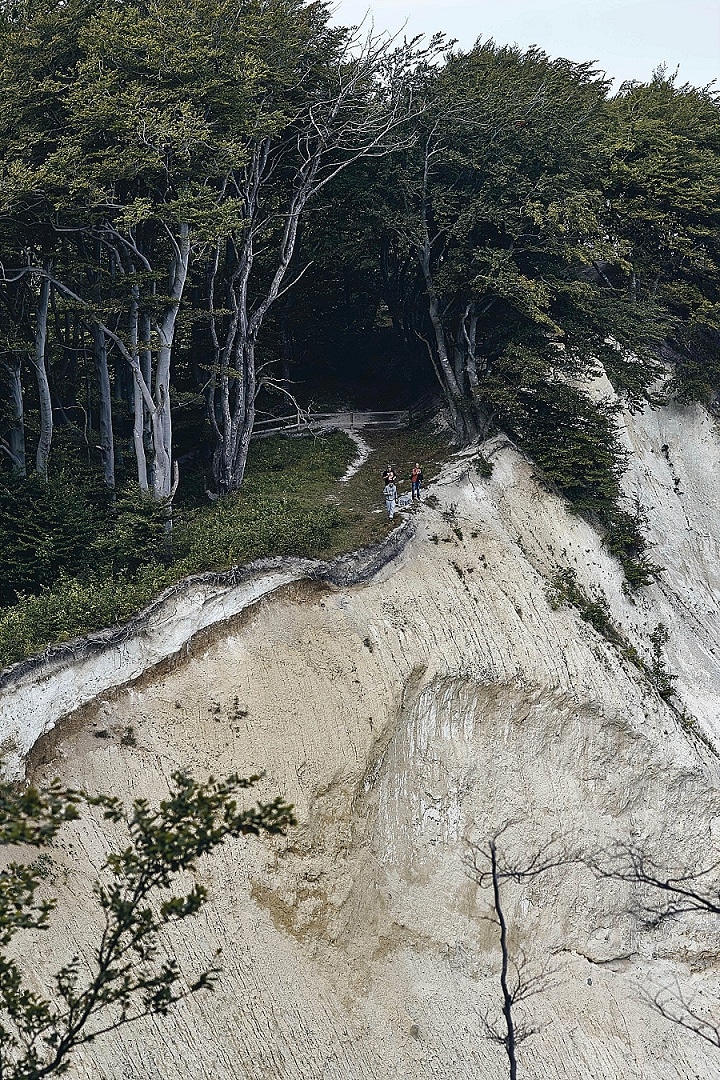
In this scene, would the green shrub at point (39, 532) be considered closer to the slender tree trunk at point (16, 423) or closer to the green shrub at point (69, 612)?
the slender tree trunk at point (16, 423)

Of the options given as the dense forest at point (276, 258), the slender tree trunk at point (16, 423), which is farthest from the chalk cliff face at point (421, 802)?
the slender tree trunk at point (16, 423)

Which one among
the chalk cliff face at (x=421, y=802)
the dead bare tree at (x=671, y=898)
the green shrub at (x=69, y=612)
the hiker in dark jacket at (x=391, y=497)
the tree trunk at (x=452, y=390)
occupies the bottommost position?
the dead bare tree at (x=671, y=898)

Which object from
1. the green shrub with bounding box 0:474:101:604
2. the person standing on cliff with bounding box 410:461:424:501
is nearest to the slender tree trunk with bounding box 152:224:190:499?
the green shrub with bounding box 0:474:101:604

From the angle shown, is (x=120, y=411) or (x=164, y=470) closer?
(x=164, y=470)

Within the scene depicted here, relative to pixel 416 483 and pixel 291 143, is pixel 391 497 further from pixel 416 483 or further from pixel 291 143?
pixel 291 143

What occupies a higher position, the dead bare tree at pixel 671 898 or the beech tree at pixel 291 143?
the beech tree at pixel 291 143

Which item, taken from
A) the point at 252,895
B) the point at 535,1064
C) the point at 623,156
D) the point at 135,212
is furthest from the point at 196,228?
the point at 535,1064

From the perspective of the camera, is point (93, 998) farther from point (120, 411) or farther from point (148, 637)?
point (120, 411)

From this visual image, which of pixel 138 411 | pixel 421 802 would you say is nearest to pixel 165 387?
pixel 138 411

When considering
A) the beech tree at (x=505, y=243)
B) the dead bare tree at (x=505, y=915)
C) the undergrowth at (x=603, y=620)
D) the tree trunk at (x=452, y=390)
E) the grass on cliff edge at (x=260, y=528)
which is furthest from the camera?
the tree trunk at (x=452, y=390)
